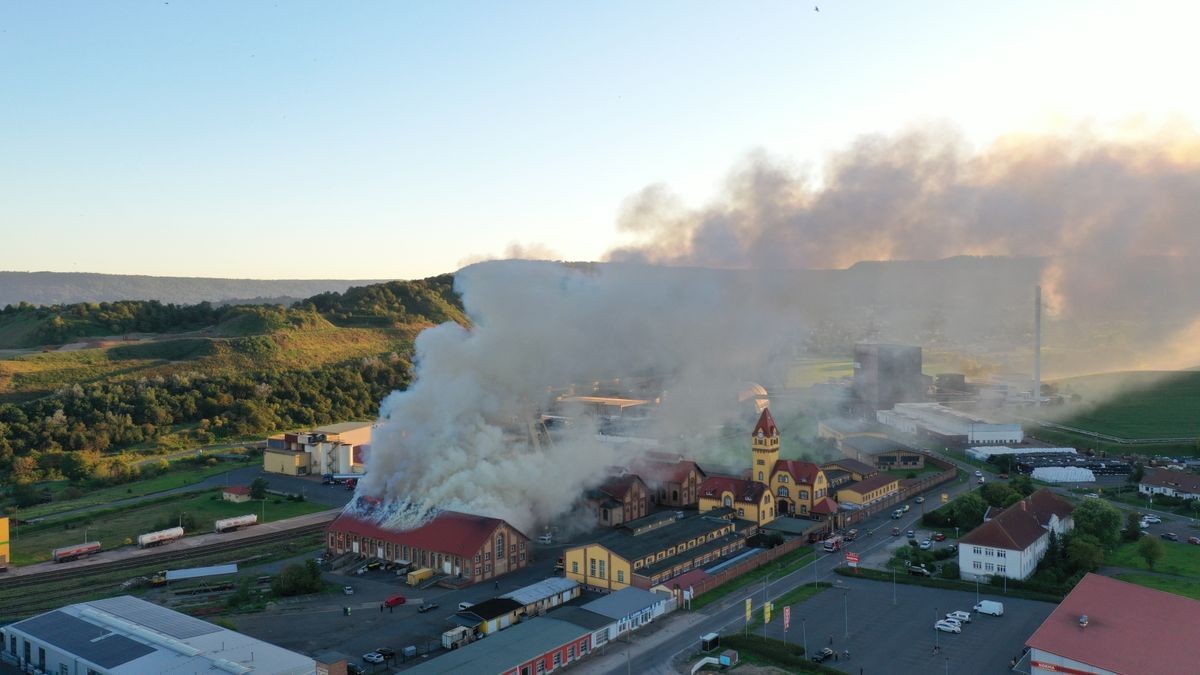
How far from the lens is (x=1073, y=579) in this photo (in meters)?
35.4

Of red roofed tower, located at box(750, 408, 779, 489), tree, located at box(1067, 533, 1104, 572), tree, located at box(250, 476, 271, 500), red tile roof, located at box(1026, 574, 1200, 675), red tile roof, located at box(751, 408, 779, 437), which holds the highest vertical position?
red tile roof, located at box(751, 408, 779, 437)

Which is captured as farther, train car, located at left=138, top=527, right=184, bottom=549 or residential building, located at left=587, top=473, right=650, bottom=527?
residential building, located at left=587, top=473, right=650, bottom=527

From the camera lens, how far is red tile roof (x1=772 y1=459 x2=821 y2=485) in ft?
158

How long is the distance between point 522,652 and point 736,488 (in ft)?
75.7

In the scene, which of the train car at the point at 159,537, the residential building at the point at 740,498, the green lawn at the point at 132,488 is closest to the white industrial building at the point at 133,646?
the train car at the point at 159,537

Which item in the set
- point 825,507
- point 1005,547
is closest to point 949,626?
point 1005,547

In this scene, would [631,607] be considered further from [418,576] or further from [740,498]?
[740,498]

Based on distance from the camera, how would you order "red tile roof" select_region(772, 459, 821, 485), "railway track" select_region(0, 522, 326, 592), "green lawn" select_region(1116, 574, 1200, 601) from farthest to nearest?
"red tile roof" select_region(772, 459, 821, 485)
"railway track" select_region(0, 522, 326, 592)
"green lawn" select_region(1116, 574, 1200, 601)

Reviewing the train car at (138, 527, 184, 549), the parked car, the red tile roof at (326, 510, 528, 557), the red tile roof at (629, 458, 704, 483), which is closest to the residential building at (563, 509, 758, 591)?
the red tile roof at (326, 510, 528, 557)

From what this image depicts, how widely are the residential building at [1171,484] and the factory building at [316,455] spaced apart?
56.7 m

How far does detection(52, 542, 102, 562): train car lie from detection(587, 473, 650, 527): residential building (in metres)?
27.1

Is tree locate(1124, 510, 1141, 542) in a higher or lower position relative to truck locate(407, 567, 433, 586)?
higher

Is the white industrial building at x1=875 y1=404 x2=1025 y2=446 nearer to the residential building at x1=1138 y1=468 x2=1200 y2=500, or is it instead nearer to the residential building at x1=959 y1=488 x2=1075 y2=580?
the residential building at x1=1138 y1=468 x2=1200 y2=500

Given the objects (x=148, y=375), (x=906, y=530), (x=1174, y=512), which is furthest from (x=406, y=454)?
(x=148, y=375)
